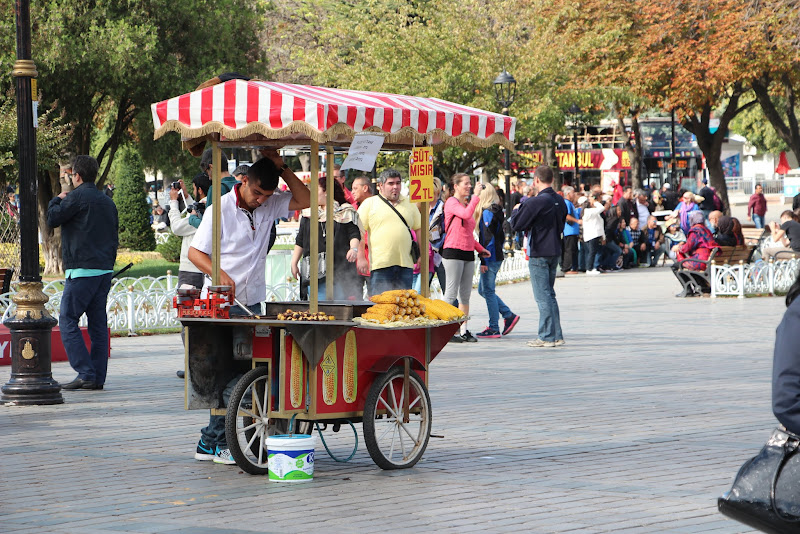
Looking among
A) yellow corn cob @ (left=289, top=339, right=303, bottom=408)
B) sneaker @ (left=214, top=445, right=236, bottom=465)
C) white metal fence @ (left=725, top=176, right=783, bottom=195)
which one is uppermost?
white metal fence @ (left=725, top=176, right=783, bottom=195)

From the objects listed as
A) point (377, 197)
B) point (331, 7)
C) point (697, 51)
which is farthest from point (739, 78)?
point (377, 197)

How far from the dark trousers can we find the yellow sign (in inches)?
704

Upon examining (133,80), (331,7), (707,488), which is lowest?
(707,488)

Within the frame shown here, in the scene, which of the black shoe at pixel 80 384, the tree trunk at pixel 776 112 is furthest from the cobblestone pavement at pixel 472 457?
the tree trunk at pixel 776 112

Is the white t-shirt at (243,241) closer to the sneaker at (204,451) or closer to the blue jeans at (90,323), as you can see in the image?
the sneaker at (204,451)

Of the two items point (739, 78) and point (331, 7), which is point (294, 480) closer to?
point (739, 78)

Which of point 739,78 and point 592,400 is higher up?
point 739,78

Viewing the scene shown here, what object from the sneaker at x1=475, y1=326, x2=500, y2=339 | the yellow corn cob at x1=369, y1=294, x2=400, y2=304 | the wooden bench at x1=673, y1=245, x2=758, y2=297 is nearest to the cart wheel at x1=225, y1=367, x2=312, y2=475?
the yellow corn cob at x1=369, y1=294, x2=400, y2=304

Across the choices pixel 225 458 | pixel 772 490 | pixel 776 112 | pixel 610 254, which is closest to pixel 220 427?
pixel 225 458

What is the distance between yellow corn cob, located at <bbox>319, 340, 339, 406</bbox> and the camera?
23.1ft

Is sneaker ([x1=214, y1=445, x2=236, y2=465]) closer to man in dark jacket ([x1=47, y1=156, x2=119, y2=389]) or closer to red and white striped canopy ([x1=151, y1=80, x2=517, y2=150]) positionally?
red and white striped canopy ([x1=151, y1=80, x2=517, y2=150])

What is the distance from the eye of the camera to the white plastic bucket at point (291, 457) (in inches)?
267

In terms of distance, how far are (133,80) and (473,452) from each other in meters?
18.7

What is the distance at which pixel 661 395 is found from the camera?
32.9ft
